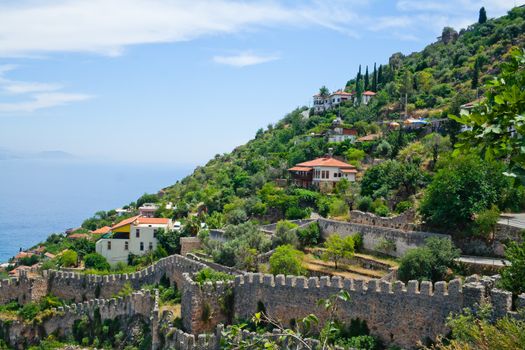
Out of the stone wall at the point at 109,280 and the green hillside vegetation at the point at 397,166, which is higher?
the green hillside vegetation at the point at 397,166

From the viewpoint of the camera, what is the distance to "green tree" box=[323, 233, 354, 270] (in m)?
28.5

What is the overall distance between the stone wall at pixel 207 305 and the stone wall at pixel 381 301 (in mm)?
486

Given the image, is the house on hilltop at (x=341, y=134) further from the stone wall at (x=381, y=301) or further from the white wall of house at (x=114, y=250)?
the stone wall at (x=381, y=301)

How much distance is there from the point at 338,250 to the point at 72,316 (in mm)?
13764

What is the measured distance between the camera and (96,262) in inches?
1518

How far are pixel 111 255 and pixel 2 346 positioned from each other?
409 inches

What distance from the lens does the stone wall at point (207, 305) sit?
928 inches

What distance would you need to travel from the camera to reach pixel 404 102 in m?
67.9

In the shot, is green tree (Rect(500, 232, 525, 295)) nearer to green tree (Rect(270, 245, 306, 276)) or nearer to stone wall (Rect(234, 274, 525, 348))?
stone wall (Rect(234, 274, 525, 348))

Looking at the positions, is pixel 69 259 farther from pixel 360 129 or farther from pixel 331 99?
pixel 331 99

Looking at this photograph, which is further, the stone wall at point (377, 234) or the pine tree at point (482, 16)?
the pine tree at point (482, 16)

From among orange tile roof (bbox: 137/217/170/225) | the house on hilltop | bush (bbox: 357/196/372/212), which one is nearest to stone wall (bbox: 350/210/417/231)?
bush (bbox: 357/196/372/212)

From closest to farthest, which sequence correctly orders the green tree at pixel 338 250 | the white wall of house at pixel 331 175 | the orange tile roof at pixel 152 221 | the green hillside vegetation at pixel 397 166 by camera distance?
1. the green hillside vegetation at pixel 397 166
2. the green tree at pixel 338 250
3. the orange tile roof at pixel 152 221
4. the white wall of house at pixel 331 175

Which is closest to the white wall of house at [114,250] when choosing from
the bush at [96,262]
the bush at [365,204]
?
the bush at [96,262]
